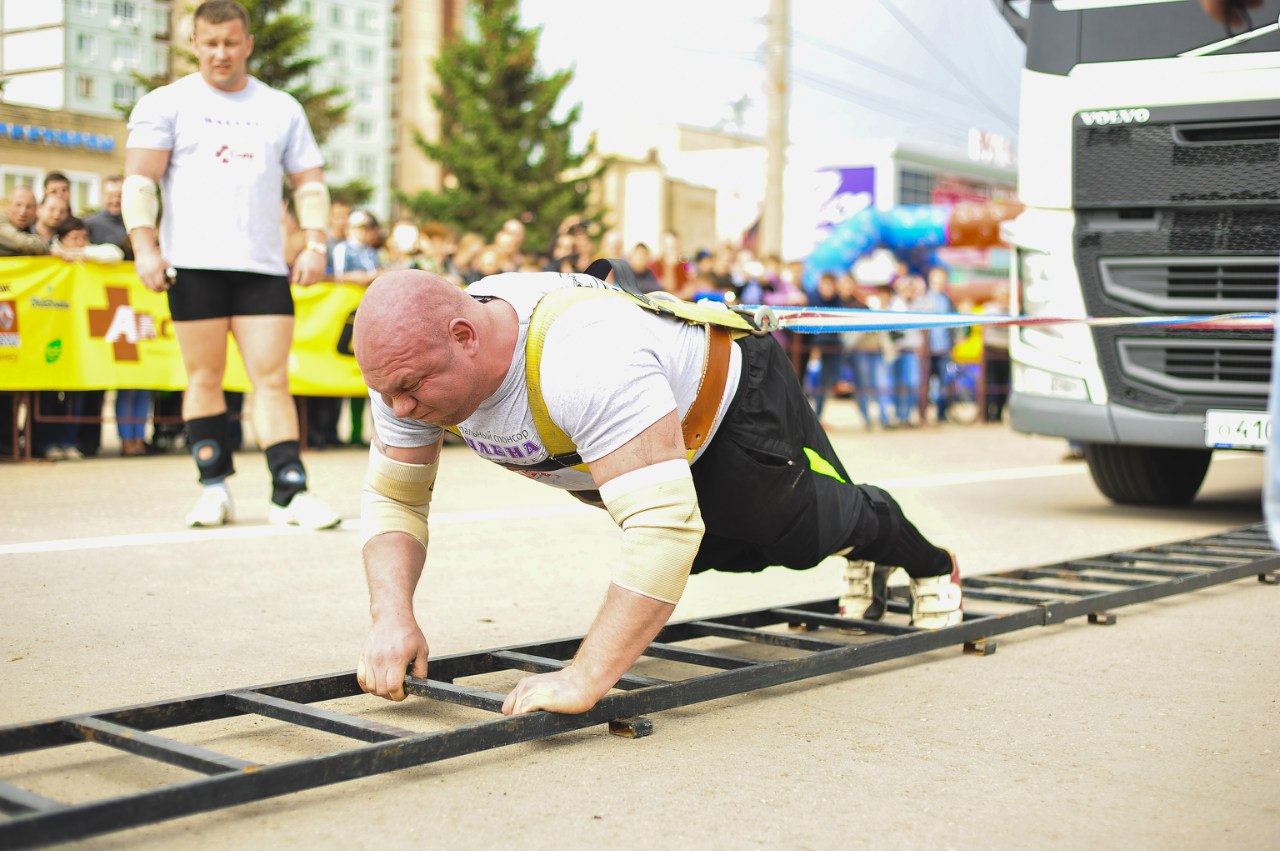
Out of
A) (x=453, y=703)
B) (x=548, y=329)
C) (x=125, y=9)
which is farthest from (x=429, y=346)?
(x=125, y=9)

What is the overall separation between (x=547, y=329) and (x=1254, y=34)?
5.03 metres

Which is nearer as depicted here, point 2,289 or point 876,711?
point 876,711

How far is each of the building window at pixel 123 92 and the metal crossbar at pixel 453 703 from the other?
23011 mm

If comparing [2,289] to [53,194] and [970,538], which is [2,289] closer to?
[53,194]

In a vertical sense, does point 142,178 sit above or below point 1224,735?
above

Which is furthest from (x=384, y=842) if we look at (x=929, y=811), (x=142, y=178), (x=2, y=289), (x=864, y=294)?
(x=864, y=294)

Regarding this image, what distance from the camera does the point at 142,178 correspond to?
20.5 feet

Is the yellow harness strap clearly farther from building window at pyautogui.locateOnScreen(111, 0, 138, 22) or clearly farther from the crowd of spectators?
building window at pyautogui.locateOnScreen(111, 0, 138, 22)

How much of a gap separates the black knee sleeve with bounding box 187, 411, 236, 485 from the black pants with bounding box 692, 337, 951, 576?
338 cm

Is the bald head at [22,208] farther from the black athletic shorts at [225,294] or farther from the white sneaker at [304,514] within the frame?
the white sneaker at [304,514]

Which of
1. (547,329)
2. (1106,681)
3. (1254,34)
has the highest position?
(1254,34)

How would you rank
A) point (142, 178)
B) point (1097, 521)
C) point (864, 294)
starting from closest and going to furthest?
point (142, 178) → point (1097, 521) → point (864, 294)

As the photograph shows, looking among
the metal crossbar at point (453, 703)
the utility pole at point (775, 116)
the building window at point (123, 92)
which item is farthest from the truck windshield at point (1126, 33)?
the building window at point (123, 92)

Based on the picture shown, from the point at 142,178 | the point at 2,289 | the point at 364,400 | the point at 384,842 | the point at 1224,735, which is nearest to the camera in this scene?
the point at 384,842
